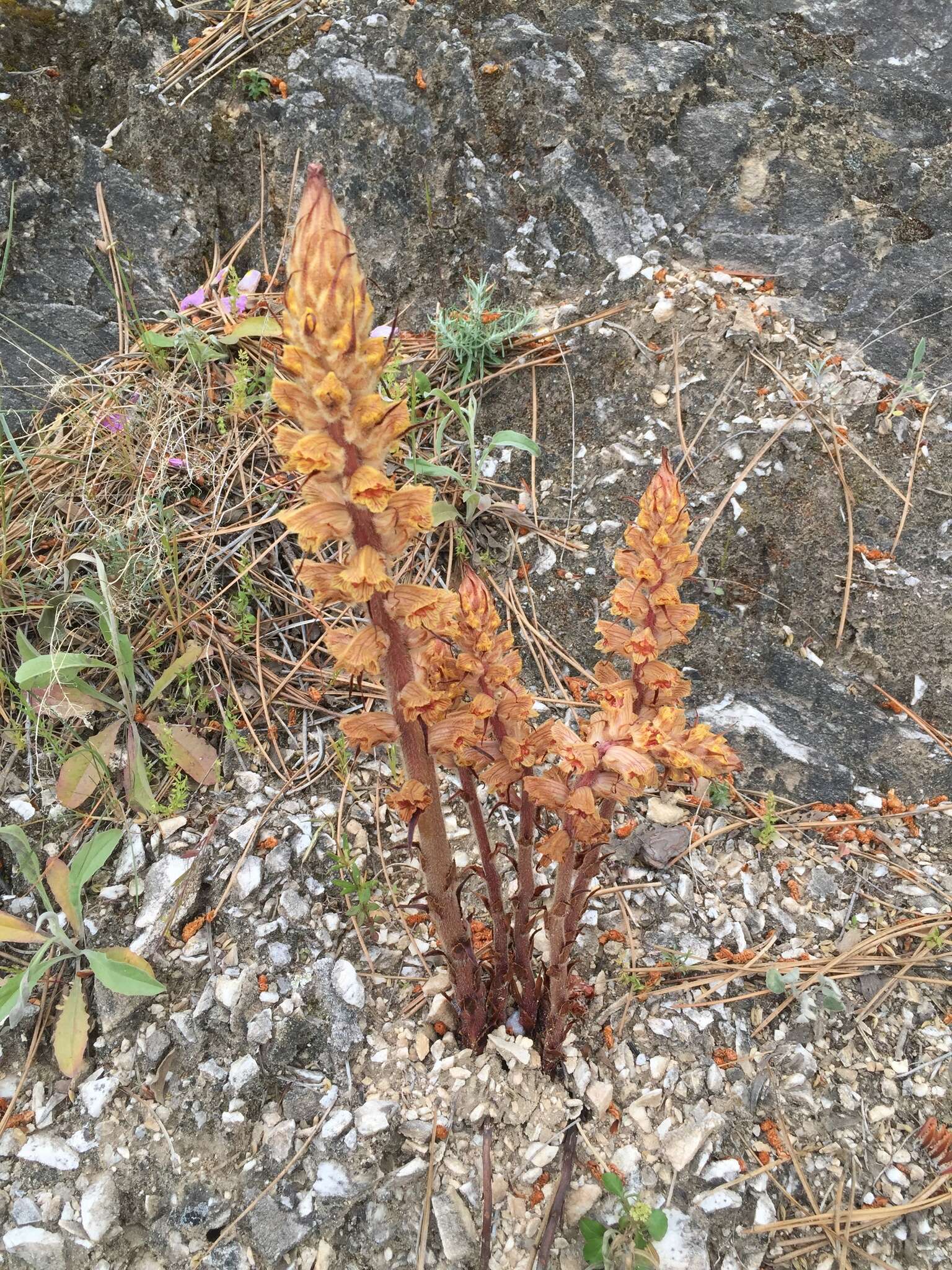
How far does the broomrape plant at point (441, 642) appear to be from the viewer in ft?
3.78

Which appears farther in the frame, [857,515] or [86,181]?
[86,181]

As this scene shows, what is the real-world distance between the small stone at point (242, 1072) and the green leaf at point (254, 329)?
7.02ft

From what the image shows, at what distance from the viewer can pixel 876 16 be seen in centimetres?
349

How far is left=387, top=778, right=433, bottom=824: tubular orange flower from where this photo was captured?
154 centimetres

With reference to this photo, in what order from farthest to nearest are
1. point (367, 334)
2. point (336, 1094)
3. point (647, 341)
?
point (647, 341) < point (336, 1094) < point (367, 334)

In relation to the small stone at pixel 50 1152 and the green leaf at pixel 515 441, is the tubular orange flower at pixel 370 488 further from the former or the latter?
the small stone at pixel 50 1152

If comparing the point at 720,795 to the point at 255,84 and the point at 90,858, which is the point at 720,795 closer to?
the point at 90,858

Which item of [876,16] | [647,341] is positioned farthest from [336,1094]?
[876,16]

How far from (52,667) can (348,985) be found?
45.6 inches

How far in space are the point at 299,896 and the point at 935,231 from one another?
3.03 m

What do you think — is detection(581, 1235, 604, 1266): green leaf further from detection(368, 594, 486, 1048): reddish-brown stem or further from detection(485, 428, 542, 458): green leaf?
detection(485, 428, 542, 458): green leaf

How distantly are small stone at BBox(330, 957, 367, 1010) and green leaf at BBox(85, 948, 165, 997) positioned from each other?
0.42 meters

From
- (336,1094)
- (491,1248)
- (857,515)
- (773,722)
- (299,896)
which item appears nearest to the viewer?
(491,1248)

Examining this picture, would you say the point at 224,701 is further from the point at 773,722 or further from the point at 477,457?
the point at 773,722
